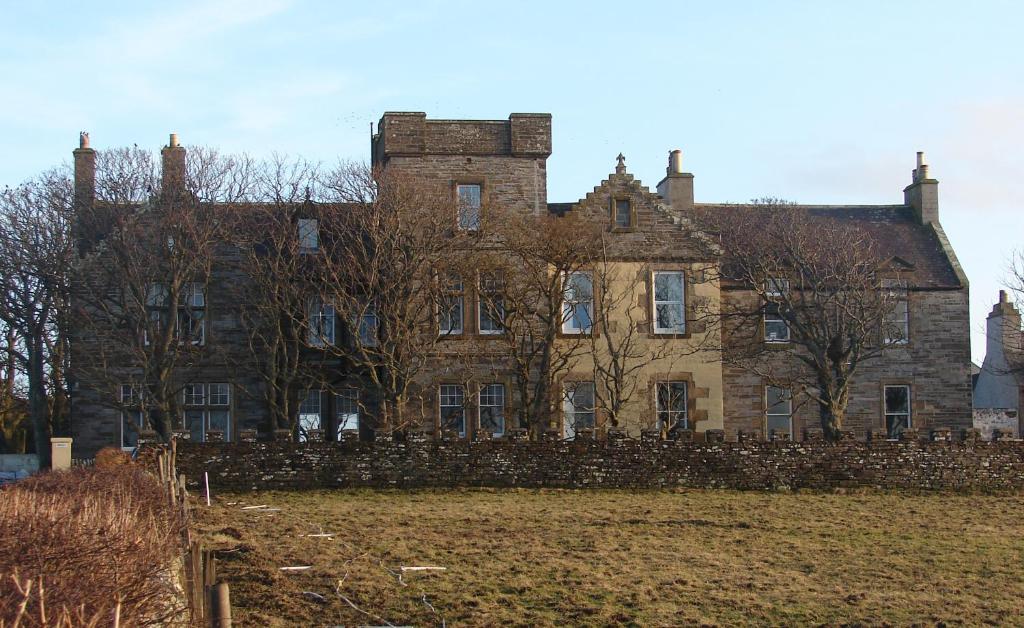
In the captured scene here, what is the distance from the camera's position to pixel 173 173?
34.7 m

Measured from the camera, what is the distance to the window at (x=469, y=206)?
3444 centimetres

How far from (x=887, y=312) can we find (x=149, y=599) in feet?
95.9

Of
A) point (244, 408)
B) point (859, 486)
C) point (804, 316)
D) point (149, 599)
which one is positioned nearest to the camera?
point (149, 599)

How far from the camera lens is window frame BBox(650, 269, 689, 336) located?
35.6 metres

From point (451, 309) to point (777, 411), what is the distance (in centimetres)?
1154

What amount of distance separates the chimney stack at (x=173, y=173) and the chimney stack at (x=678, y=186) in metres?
15.0

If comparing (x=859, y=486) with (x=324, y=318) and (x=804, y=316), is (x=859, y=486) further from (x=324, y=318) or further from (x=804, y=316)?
(x=324, y=318)

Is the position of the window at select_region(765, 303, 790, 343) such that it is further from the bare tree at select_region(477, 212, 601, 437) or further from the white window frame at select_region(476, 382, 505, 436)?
the white window frame at select_region(476, 382, 505, 436)

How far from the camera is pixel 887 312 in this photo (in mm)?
35531

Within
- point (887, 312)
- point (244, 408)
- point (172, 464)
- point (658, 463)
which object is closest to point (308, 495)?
point (172, 464)

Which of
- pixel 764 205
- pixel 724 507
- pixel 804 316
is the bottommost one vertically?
pixel 724 507

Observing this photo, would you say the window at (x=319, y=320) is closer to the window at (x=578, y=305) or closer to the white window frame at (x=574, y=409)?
the window at (x=578, y=305)

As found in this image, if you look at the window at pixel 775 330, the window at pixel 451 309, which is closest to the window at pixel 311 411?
the window at pixel 451 309

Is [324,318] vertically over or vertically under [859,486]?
over
